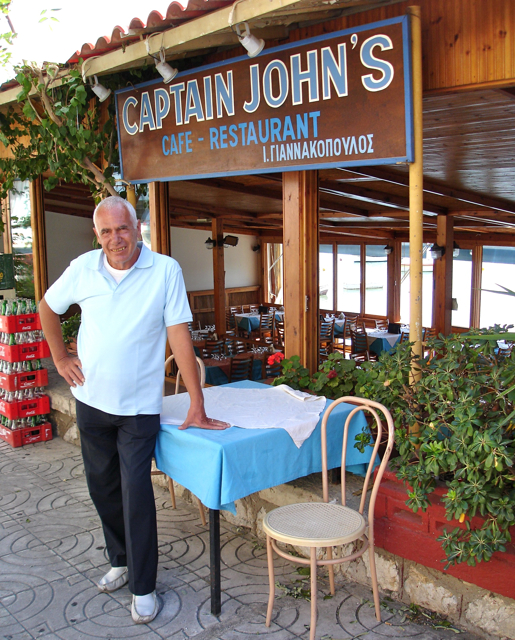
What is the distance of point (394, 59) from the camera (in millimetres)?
2918

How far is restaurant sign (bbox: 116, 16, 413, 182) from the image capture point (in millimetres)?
2969

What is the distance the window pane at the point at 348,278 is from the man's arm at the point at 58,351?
497 inches

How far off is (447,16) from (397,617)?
2954mm

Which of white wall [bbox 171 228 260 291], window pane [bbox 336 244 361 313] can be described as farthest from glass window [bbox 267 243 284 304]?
window pane [bbox 336 244 361 313]

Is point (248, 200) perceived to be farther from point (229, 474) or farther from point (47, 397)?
point (229, 474)

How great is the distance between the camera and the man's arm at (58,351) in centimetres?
268

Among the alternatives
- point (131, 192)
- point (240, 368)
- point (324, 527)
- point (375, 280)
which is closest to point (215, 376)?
point (240, 368)

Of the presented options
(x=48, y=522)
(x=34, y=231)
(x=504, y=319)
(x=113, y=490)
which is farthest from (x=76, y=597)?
(x=504, y=319)

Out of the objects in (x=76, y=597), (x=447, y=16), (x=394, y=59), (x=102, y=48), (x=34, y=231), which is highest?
(x=102, y=48)

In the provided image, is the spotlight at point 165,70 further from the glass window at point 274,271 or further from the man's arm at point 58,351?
the glass window at point 274,271

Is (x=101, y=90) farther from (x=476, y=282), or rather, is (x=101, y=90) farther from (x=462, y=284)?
(x=462, y=284)

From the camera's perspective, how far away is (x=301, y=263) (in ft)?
12.9

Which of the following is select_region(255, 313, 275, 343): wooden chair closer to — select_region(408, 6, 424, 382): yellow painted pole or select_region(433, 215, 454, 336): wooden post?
select_region(433, 215, 454, 336): wooden post

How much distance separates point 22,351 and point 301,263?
2720 millimetres
